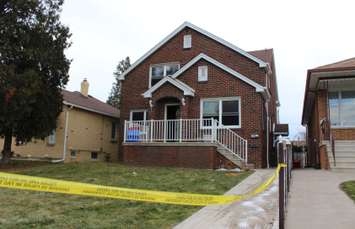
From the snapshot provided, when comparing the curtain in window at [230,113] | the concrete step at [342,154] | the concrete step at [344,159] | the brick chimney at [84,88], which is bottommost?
the concrete step at [344,159]

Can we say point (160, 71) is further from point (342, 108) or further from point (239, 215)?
point (239, 215)

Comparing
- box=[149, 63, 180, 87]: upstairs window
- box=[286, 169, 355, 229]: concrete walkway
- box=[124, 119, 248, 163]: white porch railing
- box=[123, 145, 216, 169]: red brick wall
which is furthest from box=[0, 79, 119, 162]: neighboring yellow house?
box=[286, 169, 355, 229]: concrete walkway

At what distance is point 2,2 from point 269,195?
1334cm

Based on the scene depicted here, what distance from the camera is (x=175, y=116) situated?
18.3m

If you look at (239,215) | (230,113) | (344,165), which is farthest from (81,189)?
(230,113)

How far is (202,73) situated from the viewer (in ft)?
58.2

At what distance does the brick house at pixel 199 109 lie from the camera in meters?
15.0

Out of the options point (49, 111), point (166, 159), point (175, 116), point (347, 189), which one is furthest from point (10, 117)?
point (347, 189)

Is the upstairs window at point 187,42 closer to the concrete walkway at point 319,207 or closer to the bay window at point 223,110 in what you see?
the bay window at point 223,110

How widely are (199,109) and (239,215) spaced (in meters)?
11.4

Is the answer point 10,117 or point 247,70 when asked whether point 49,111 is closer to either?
point 10,117

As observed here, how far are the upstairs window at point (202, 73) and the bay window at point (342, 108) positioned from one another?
5.84 m

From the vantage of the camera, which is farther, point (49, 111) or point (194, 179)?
point (49, 111)

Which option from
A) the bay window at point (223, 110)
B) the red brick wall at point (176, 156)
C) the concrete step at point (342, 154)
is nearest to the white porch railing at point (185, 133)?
the red brick wall at point (176, 156)
